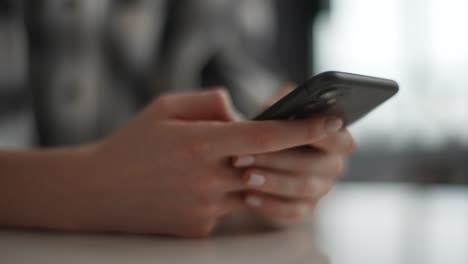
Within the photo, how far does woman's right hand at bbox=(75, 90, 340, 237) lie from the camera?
0.45 m

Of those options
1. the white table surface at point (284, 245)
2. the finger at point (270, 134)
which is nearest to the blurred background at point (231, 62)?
the white table surface at point (284, 245)

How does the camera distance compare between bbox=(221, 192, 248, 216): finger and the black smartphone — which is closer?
the black smartphone

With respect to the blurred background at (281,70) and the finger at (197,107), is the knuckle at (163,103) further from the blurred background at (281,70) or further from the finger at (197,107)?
the blurred background at (281,70)

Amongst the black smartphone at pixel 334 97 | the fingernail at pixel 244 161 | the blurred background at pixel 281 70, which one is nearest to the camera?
the black smartphone at pixel 334 97

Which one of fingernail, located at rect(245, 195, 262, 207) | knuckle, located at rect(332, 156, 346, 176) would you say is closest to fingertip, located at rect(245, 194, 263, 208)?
fingernail, located at rect(245, 195, 262, 207)

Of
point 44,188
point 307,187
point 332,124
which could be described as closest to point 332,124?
point 332,124

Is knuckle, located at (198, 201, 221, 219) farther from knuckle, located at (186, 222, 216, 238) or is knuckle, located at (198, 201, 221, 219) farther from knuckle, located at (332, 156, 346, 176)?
knuckle, located at (332, 156, 346, 176)

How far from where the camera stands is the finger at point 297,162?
1.50 feet

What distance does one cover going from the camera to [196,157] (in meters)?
0.45

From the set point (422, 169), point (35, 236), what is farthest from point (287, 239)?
point (422, 169)

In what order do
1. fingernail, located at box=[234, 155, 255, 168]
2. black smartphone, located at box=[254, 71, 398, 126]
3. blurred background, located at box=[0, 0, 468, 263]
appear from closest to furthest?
black smartphone, located at box=[254, 71, 398, 126] → fingernail, located at box=[234, 155, 255, 168] → blurred background, located at box=[0, 0, 468, 263]

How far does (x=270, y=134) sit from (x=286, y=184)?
0.09 meters

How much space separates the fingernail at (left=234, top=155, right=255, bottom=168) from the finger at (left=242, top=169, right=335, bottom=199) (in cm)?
1

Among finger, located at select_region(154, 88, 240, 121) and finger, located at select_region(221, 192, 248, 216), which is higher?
finger, located at select_region(154, 88, 240, 121)
